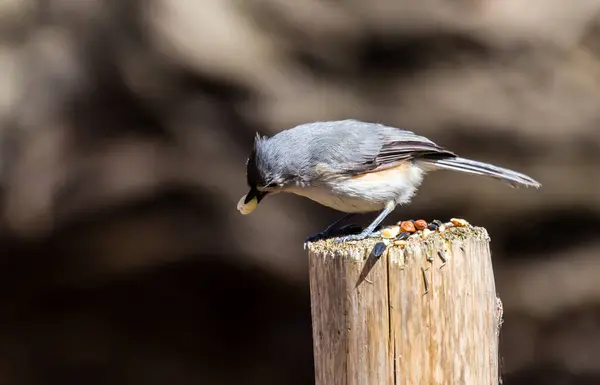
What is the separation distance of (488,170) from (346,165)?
71cm

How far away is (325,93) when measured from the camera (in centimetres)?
586

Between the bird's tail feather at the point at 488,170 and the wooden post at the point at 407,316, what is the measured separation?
3.20ft

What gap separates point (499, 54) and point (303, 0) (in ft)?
5.15

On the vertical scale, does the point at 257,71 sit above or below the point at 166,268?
above

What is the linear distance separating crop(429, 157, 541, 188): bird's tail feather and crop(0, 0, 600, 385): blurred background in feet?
6.03

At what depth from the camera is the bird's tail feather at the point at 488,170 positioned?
3689 millimetres

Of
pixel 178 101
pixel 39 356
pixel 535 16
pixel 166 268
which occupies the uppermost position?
pixel 535 16

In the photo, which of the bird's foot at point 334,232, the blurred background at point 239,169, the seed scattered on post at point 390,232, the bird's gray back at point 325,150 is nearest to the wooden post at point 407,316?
the seed scattered on post at point 390,232

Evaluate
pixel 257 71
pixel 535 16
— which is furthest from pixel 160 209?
pixel 535 16

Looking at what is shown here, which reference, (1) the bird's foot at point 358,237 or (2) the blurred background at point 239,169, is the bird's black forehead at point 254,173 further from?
(2) the blurred background at point 239,169

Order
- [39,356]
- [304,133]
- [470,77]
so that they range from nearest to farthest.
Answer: [304,133], [470,77], [39,356]

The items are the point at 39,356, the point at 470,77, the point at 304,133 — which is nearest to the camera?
the point at 304,133

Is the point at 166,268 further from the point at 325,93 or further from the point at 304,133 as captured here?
the point at 304,133

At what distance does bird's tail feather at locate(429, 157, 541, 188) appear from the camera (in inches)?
145
